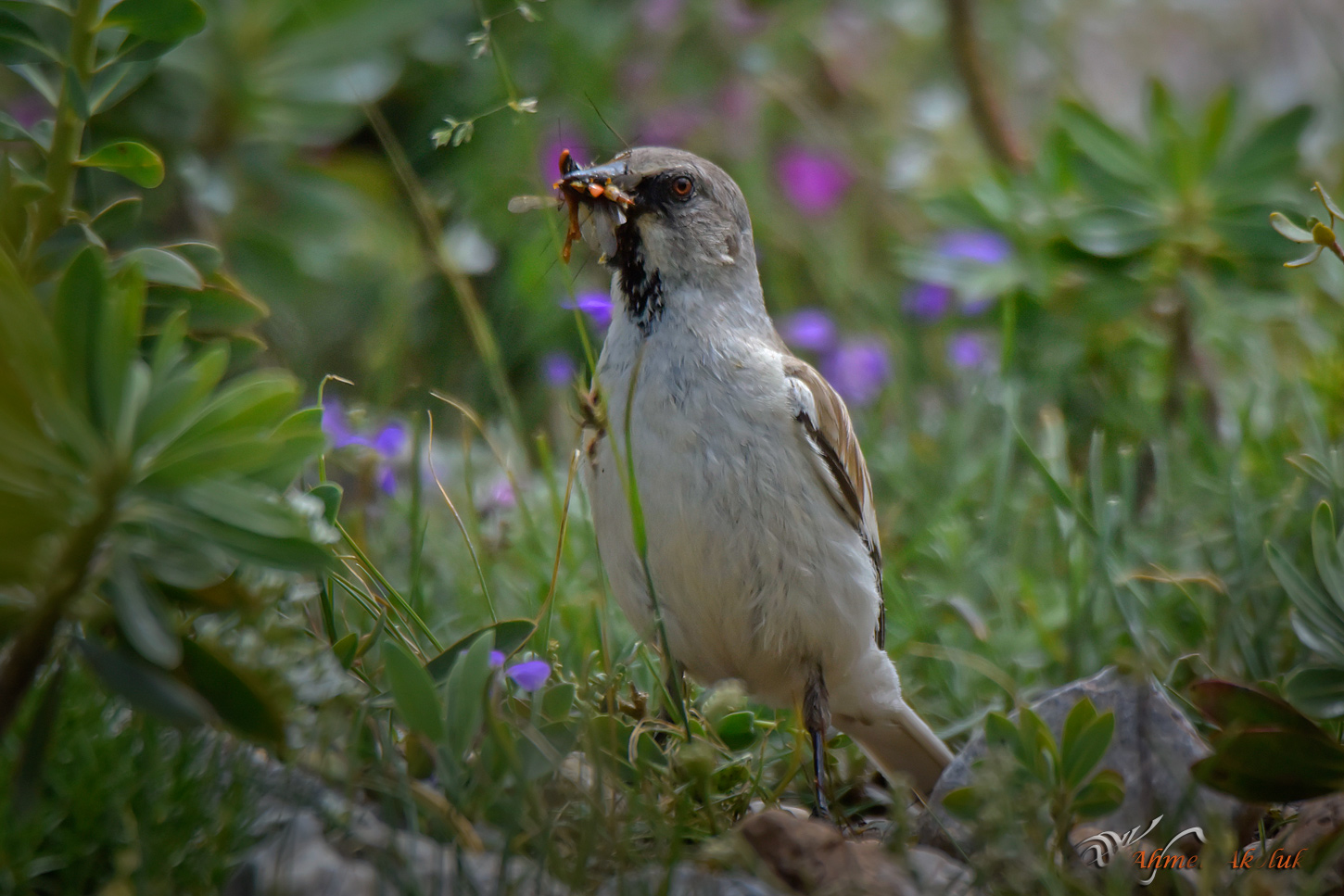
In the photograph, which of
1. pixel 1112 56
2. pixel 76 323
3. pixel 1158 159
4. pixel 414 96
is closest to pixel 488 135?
pixel 414 96

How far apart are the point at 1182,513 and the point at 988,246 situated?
1300 mm

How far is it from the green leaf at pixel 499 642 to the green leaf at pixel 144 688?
0.60m

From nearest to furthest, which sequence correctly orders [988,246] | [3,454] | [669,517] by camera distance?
[3,454]
[669,517]
[988,246]

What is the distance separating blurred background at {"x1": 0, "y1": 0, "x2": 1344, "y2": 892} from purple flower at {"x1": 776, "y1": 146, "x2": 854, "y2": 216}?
0.06 ft

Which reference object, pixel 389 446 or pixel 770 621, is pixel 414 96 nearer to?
pixel 389 446

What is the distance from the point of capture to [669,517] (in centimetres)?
259

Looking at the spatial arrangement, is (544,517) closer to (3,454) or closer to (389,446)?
(389,446)

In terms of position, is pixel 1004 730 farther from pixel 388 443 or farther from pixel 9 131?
pixel 388 443

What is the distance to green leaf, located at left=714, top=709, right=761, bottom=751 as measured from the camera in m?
2.50

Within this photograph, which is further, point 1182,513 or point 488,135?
point 488,135

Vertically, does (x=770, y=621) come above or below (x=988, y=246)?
below

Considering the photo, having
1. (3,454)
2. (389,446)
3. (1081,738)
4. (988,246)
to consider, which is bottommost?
(389,446)

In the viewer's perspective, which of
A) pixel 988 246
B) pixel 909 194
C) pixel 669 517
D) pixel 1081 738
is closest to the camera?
pixel 1081 738

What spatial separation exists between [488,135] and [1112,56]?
5.81 m
